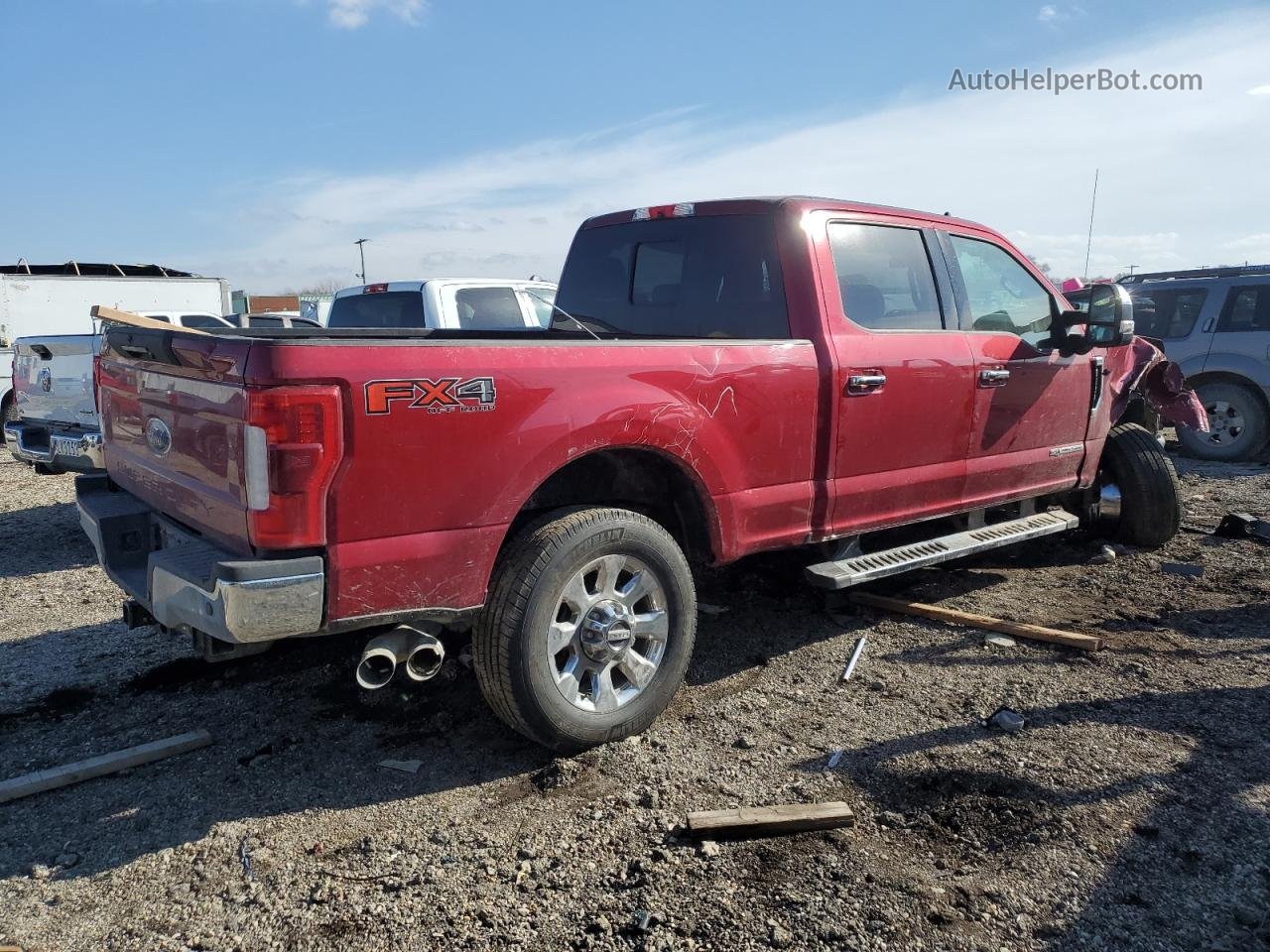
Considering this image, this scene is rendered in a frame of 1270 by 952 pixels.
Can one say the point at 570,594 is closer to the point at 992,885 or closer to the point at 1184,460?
the point at 992,885

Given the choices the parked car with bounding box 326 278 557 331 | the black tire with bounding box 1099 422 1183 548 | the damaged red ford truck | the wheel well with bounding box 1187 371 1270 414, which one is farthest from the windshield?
the wheel well with bounding box 1187 371 1270 414

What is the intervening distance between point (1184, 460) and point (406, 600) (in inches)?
399

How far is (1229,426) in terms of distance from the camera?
10.2 m

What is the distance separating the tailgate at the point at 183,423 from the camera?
267 centimetres

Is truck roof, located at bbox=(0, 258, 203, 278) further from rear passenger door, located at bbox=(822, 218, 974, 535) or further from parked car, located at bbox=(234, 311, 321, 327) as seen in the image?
rear passenger door, located at bbox=(822, 218, 974, 535)

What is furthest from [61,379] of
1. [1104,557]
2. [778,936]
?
[1104,557]

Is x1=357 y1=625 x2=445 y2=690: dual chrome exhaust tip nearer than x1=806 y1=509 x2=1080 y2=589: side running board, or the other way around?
x1=357 y1=625 x2=445 y2=690: dual chrome exhaust tip

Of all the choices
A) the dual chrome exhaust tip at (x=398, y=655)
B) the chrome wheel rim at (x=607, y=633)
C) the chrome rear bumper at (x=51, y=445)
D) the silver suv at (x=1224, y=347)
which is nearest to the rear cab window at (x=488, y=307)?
the chrome rear bumper at (x=51, y=445)

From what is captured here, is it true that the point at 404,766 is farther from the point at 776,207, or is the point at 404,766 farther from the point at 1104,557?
the point at 1104,557

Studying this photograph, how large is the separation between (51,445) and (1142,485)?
23.8 ft

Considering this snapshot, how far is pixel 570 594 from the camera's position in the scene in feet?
10.5

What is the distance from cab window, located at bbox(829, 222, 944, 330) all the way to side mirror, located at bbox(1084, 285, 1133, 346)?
1.11 meters

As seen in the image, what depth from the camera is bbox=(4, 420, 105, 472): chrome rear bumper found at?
6086 mm

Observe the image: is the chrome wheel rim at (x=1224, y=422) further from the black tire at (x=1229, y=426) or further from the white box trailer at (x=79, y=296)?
the white box trailer at (x=79, y=296)
